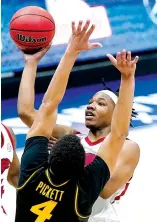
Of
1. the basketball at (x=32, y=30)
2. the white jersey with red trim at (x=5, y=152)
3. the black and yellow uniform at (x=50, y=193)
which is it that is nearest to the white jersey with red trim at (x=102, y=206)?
the white jersey with red trim at (x=5, y=152)

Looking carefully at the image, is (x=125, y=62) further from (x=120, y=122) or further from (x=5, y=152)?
(x=5, y=152)

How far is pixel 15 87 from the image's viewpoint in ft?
16.1

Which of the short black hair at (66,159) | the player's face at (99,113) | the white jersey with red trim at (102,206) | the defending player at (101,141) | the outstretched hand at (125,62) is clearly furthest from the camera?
the player's face at (99,113)

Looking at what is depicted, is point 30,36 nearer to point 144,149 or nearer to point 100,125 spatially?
point 100,125

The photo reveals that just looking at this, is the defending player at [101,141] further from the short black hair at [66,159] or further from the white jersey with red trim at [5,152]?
the short black hair at [66,159]

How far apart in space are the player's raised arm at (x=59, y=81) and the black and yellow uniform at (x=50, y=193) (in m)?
0.12

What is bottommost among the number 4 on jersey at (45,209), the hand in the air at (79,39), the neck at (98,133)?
the neck at (98,133)

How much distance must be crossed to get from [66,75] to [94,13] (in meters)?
2.64

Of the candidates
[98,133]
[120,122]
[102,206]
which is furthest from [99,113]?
[120,122]

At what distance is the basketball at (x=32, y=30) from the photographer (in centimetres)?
296

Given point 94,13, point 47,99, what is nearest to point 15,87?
point 94,13

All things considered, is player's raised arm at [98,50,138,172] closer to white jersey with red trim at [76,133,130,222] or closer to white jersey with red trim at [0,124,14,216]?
white jersey with red trim at [76,133,130,222]

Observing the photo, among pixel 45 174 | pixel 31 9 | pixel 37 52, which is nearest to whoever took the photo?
pixel 45 174

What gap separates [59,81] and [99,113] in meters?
0.82
